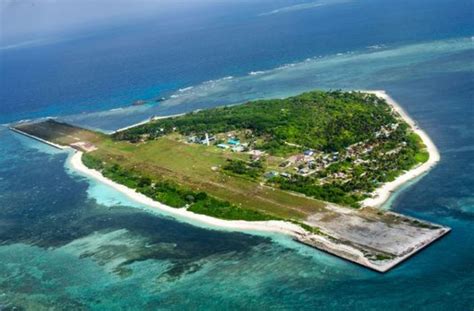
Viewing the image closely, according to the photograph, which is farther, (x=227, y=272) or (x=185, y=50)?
(x=185, y=50)

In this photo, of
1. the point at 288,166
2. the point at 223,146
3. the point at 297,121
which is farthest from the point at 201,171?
the point at 297,121

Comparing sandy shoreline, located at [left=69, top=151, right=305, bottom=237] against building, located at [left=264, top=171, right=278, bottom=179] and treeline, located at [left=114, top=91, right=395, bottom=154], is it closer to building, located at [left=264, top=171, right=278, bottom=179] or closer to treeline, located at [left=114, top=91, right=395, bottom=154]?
building, located at [left=264, top=171, right=278, bottom=179]

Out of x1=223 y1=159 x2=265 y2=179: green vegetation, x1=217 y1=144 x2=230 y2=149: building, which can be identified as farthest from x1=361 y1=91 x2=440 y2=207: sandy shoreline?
x1=217 y1=144 x2=230 y2=149: building

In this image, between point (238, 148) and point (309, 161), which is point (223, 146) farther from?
point (309, 161)

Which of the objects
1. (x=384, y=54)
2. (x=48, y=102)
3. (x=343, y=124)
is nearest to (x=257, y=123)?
(x=343, y=124)

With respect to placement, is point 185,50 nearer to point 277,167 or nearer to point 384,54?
point 384,54
